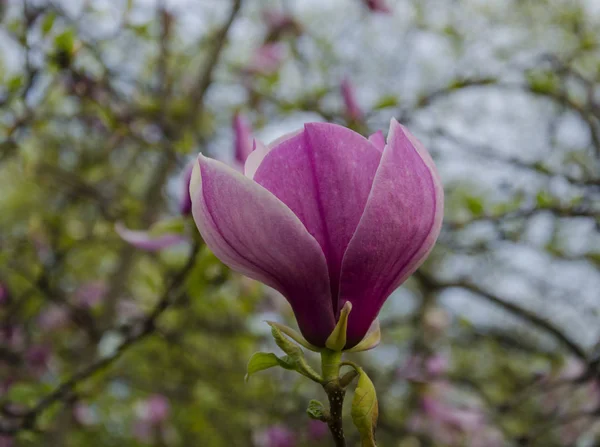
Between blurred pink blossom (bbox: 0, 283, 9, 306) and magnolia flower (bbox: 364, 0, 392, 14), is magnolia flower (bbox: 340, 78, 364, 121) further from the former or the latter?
blurred pink blossom (bbox: 0, 283, 9, 306)

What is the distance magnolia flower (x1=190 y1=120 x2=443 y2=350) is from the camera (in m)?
0.56

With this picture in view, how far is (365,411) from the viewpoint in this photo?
0.54 meters

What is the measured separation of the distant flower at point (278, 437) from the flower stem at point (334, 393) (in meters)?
2.31

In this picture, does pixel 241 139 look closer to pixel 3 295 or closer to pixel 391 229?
pixel 391 229

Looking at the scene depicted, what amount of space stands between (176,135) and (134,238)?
90 cm

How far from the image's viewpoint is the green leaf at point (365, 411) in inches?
21.0

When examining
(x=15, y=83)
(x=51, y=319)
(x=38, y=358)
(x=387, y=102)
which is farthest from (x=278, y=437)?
(x=15, y=83)

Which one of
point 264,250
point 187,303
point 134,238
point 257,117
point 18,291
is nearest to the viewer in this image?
point 264,250

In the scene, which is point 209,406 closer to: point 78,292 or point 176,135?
point 78,292

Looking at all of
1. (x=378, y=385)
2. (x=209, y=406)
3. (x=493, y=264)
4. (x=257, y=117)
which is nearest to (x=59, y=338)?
(x=209, y=406)

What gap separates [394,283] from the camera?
616mm

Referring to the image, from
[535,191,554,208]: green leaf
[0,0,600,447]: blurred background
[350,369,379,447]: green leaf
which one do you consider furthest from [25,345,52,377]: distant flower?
[350,369,379,447]: green leaf

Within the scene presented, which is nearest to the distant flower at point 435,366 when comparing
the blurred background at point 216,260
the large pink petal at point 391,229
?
the blurred background at point 216,260

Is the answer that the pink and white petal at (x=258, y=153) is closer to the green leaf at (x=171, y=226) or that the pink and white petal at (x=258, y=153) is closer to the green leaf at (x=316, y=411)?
the green leaf at (x=316, y=411)
